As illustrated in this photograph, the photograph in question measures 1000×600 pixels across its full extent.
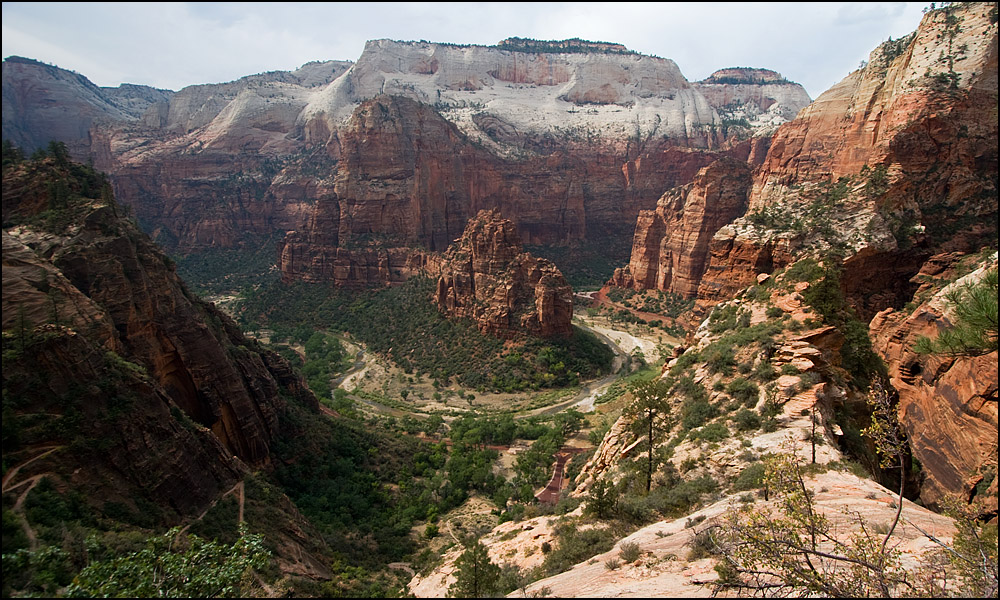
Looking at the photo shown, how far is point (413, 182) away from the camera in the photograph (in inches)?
3398

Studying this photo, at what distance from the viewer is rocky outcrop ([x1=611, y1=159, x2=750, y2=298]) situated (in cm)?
6975

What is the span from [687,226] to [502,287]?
111 ft

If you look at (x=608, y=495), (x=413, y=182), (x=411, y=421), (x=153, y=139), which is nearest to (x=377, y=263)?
(x=413, y=182)

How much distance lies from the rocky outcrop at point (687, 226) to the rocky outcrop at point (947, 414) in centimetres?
4885

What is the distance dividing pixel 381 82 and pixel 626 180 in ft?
333

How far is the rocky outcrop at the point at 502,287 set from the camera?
56.6 meters

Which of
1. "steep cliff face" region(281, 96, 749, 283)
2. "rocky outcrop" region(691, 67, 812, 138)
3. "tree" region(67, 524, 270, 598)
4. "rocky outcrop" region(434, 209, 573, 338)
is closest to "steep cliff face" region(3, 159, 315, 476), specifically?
"tree" region(67, 524, 270, 598)

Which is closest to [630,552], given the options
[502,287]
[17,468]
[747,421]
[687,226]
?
[747,421]

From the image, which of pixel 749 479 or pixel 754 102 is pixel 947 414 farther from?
pixel 754 102

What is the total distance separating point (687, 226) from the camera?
72812mm

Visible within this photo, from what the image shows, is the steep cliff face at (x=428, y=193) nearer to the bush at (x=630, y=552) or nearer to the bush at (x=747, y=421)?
the bush at (x=747, y=421)

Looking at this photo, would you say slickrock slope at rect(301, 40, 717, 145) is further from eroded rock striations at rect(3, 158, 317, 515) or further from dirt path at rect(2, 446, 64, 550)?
dirt path at rect(2, 446, 64, 550)

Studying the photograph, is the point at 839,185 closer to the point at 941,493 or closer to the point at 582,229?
the point at 941,493

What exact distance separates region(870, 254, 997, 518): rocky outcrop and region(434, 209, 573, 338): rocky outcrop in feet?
118
